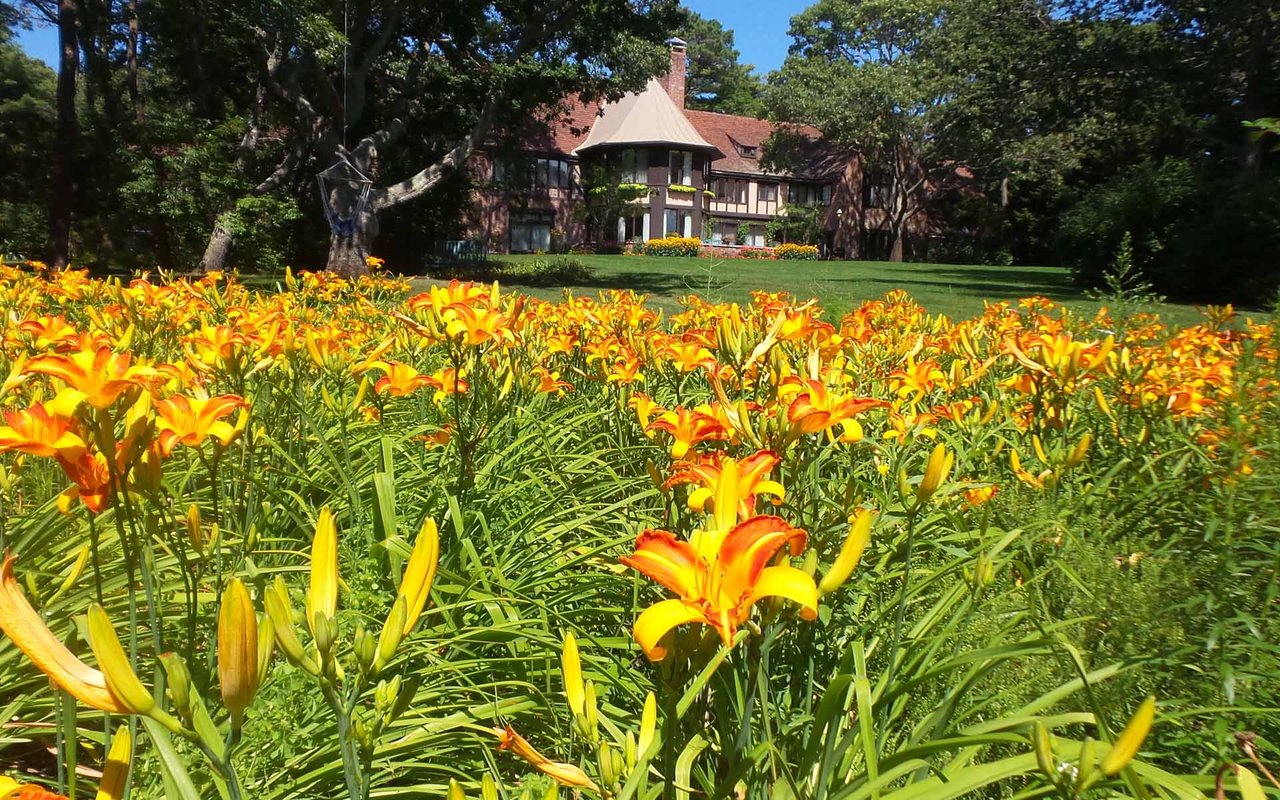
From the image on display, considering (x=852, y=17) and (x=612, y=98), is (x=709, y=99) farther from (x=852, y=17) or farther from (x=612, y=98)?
(x=612, y=98)

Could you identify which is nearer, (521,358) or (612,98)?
(521,358)

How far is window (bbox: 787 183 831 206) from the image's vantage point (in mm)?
41375

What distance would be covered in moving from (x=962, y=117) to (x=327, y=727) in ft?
64.5

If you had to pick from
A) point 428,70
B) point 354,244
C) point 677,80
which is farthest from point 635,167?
point 354,244

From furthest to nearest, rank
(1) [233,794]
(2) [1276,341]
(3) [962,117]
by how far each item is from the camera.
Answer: (3) [962,117] < (2) [1276,341] < (1) [233,794]

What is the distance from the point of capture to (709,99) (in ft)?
169

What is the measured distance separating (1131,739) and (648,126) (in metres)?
37.6

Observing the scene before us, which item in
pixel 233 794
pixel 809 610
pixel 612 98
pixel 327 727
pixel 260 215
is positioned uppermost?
pixel 612 98

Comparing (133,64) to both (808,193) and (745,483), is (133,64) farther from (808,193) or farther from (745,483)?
(808,193)

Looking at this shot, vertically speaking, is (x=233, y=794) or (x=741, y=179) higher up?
(x=741, y=179)

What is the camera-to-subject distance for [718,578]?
81cm

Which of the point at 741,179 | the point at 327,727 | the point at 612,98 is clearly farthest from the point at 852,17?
the point at 327,727

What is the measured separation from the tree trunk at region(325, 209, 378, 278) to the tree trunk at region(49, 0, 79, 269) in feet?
13.3

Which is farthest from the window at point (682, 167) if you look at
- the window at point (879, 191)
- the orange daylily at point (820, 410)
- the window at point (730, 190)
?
the orange daylily at point (820, 410)
